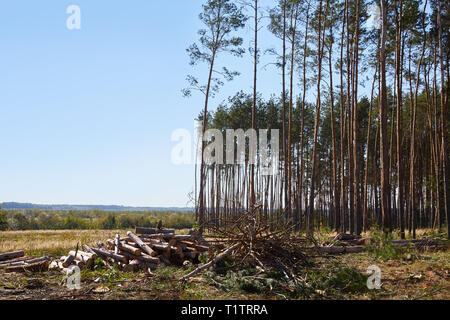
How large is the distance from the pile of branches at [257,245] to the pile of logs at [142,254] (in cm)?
132

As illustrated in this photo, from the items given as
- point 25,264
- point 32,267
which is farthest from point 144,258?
point 25,264

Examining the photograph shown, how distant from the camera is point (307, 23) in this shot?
19.4 meters

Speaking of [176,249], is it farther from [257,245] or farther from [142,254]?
[257,245]

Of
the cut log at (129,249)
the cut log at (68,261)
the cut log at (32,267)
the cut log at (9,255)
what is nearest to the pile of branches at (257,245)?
the cut log at (129,249)

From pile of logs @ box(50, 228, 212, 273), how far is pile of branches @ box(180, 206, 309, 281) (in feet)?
4.35

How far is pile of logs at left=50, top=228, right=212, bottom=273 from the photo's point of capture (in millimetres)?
8562

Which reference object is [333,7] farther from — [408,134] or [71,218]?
[71,218]

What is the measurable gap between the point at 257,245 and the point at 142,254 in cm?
284

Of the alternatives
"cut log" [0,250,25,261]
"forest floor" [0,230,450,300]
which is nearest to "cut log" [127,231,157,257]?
"forest floor" [0,230,450,300]

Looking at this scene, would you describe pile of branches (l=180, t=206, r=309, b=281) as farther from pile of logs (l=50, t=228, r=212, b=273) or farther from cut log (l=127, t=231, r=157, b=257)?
cut log (l=127, t=231, r=157, b=257)

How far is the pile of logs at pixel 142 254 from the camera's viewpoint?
337 inches

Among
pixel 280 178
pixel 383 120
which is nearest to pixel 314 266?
pixel 383 120
